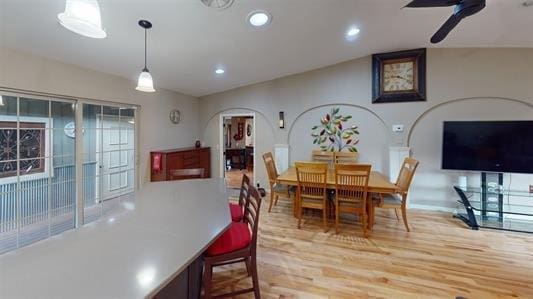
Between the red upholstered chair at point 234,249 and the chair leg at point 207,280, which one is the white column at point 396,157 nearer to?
the red upholstered chair at point 234,249

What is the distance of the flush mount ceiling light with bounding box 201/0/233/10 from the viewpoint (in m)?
2.34

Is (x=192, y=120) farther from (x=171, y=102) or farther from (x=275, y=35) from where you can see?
(x=275, y=35)

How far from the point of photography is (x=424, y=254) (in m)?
2.89

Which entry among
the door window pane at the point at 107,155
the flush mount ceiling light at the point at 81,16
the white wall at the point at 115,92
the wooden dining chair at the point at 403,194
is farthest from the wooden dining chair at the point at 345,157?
the flush mount ceiling light at the point at 81,16

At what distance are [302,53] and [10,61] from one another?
12.7 feet

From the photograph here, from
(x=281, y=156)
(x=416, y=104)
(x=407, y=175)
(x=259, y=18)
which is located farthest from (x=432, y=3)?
(x=281, y=156)

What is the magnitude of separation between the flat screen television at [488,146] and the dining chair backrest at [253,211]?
12.4ft

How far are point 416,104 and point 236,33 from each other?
3623 mm

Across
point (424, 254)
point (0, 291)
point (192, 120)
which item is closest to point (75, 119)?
point (192, 120)

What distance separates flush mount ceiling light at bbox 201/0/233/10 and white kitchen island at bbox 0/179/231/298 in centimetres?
195

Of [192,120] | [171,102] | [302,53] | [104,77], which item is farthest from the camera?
[192,120]

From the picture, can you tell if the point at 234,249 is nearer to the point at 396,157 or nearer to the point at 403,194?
the point at 403,194

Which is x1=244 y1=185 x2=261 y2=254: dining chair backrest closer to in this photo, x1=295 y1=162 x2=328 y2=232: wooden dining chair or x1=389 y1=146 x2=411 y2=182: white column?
x1=295 y1=162 x2=328 y2=232: wooden dining chair

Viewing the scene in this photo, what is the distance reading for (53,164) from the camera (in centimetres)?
319
